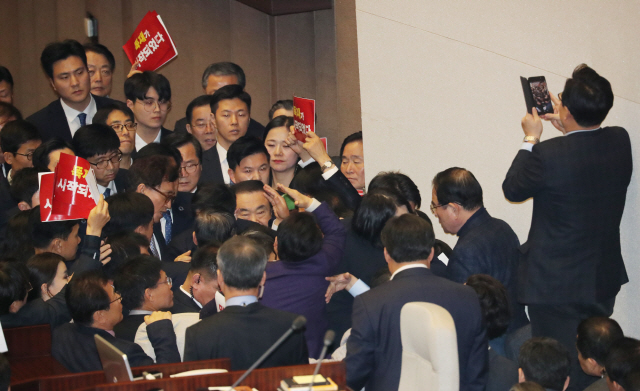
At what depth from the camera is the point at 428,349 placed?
2488 mm

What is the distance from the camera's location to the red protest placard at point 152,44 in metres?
5.72

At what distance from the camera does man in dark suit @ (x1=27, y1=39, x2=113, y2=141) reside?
5543 mm

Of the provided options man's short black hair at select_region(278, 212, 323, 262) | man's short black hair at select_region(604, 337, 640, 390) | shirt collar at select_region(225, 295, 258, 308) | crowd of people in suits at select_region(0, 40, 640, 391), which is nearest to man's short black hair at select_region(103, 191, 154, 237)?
crowd of people in suits at select_region(0, 40, 640, 391)

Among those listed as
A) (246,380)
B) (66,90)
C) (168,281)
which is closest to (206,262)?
(168,281)

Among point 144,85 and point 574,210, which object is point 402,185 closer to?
point 574,210

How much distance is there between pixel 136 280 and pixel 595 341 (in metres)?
2.12

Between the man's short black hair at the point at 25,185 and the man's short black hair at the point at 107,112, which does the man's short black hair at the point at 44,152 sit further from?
the man's short black hair at the point at 107,112

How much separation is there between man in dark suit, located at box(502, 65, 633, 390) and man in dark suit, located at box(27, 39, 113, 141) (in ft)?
11.0

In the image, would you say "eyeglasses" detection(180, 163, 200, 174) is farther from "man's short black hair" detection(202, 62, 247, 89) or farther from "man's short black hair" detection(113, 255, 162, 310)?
"man's short black hair" detection(113, 255, 162, 310)

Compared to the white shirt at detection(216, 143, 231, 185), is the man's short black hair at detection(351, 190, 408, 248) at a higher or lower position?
lower

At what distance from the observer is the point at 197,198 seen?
4.50 metres

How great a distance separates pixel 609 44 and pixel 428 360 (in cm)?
265

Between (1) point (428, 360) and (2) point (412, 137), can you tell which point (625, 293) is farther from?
(1) point (428, 360)

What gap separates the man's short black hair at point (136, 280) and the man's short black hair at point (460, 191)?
1.44 meters
